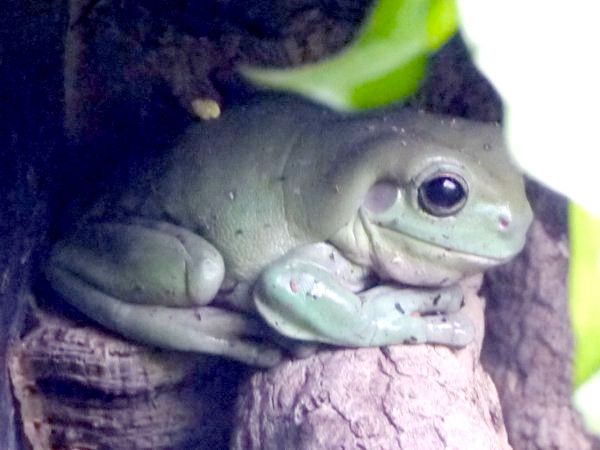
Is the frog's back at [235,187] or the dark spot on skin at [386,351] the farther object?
the frog's back at [235,187]

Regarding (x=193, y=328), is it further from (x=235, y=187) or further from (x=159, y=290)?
(x=235, y=187)

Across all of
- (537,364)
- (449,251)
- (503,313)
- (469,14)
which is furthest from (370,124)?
(469,14)

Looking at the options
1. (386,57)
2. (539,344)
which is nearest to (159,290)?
(539,344)

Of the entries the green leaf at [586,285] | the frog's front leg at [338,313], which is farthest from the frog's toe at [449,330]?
the green leaf at [586,285]

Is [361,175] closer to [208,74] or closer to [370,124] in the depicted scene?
[370,124]

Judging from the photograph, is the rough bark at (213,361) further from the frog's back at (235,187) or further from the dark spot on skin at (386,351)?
the frog's back at (235,187)

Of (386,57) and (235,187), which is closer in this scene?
(386,57)
